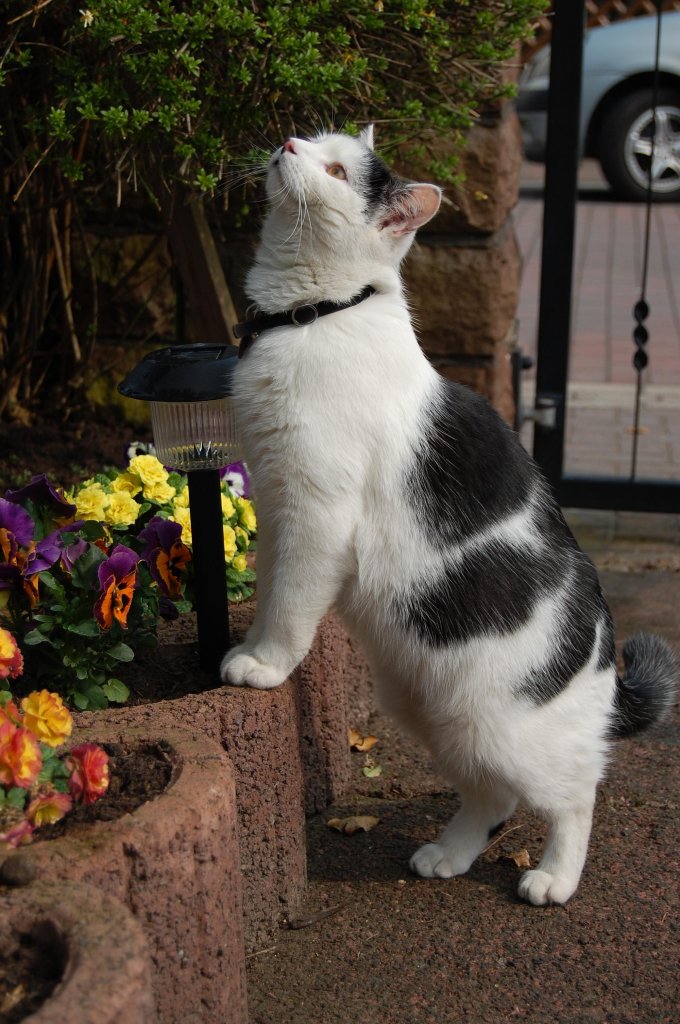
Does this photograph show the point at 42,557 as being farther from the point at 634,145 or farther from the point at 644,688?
the point at 634,145

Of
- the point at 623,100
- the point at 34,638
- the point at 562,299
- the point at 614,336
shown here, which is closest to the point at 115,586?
the point at 34,638

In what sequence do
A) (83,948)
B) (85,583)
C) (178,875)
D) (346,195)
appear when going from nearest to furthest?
(83,948), (178,875), (346,195), (85,583)

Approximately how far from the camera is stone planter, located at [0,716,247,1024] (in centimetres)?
172

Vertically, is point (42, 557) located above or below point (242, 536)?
above

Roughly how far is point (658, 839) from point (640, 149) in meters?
9.68

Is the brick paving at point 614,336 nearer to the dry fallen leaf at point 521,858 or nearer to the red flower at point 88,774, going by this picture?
the dry fallen leaf at point 521,858

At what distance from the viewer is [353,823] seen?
9.21ft

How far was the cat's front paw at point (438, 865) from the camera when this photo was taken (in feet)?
8.46

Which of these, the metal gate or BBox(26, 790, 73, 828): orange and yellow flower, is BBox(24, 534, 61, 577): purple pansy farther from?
the metal gate

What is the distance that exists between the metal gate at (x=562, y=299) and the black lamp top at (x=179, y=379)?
2159mm

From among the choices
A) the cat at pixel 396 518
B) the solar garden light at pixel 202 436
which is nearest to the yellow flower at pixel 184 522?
the solar garden light at pixel 202 436

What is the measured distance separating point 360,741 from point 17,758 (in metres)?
1.54

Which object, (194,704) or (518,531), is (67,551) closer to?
(194,704)

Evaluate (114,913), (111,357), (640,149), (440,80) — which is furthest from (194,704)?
(640,149)
